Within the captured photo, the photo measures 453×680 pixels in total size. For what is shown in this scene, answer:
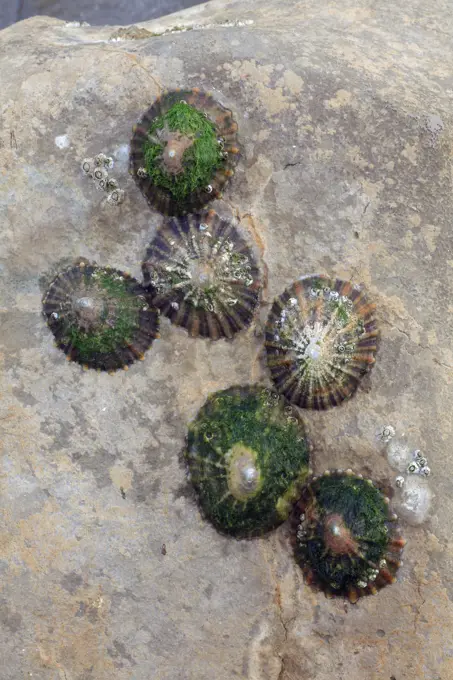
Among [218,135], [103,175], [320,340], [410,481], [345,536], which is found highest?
[218,135]

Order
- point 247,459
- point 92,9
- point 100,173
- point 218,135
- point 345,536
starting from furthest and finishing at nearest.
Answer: point 92,9 < point 100,173 < point 218,135 < point 247,459 < point 345,536

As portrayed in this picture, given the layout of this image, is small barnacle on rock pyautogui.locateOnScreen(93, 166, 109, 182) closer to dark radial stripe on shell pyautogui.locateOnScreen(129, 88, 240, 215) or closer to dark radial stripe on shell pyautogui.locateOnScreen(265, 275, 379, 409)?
dark radial stripe on shell pyautogui.locateOnScreen(129, 88, 240, 215)

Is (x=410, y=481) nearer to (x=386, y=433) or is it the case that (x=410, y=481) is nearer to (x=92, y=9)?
(x=386, y=433)

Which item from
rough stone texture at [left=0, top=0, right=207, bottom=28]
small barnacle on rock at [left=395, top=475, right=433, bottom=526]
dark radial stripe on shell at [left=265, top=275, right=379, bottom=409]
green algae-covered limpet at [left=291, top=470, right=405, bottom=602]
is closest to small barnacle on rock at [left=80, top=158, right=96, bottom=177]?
dark radial stripe on shell at [left=265, top=275, right=379, bottom=409]

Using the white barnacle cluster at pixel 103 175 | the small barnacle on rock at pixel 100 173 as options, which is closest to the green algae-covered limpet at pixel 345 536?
the white barnacle cluster at pixel 103 175

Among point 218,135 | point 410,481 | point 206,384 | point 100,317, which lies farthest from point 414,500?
point 218,135

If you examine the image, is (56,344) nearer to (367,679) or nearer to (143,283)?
(143,283)

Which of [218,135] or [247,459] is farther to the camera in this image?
[218,135]
